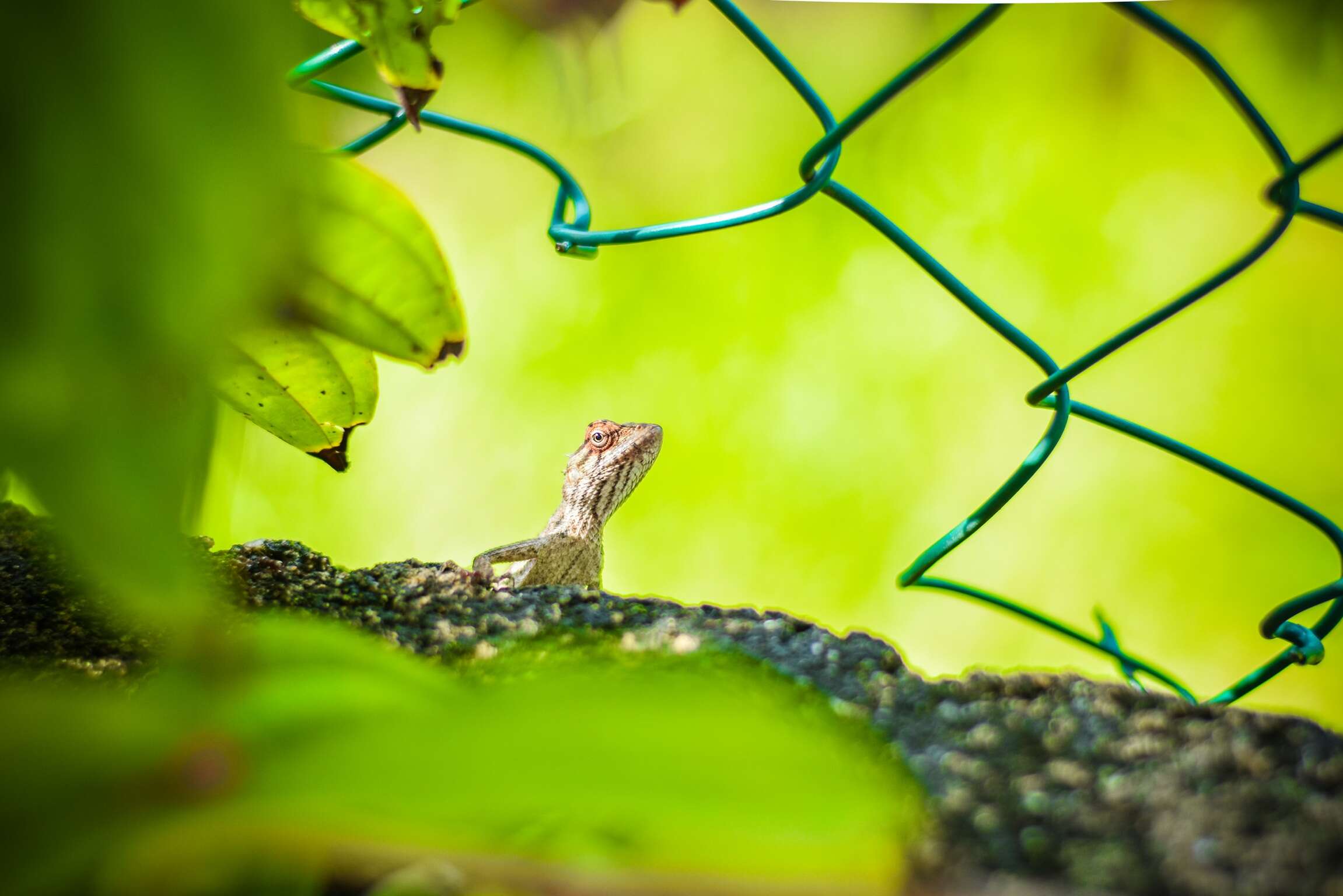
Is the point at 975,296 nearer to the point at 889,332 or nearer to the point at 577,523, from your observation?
the point at 577,523

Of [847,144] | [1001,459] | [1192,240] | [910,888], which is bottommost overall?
[910,888]

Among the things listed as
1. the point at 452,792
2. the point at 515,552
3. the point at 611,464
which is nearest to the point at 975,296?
the point at 452,792

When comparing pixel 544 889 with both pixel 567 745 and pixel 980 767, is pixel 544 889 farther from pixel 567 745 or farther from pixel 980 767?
pixel 980 767

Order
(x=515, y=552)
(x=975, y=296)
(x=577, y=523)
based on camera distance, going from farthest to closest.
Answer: (x=577, y=523) < (x=515, y=552) < (x=975, y=296)

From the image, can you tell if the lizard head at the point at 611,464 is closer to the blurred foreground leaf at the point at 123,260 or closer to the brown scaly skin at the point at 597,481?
the brown scaly skin at the point at 597,481

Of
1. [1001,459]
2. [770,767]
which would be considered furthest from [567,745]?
[1001,459]

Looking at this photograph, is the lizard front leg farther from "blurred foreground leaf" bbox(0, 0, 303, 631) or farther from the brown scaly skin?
"blurred foreground leaf" bbox(0, 0, 303, 631)

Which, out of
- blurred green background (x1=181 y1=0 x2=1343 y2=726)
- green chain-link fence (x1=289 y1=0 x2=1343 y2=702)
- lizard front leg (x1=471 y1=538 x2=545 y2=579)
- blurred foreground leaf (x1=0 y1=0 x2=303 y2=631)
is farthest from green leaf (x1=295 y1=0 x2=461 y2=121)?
blurred green background (x1=181 y1=0 x2=1343 y2=726)
